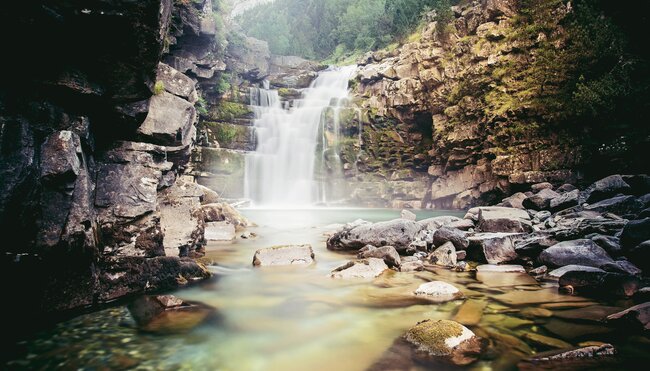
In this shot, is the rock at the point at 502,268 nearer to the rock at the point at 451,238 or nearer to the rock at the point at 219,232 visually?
the rock at the point at 451,238

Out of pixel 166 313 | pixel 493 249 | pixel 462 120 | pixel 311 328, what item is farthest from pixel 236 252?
pixel 462 120

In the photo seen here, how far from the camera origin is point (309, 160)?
2586cm

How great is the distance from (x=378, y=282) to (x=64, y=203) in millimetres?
4588

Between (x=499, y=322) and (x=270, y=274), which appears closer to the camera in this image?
(x=499, y=322)

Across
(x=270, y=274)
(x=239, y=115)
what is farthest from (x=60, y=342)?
(x=239, y=115)

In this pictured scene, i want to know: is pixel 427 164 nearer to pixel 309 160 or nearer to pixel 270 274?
pixel 309 160

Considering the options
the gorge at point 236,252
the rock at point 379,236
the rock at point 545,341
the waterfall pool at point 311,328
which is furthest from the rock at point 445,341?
the rock at point 379,236

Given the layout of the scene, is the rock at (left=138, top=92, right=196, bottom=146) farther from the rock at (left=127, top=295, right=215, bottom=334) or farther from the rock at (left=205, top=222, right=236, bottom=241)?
the rock at (left=205, top=222, right=236, bottom=241)

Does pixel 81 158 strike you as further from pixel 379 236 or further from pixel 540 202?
pixel 540 202

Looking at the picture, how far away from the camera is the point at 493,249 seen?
6809 mm

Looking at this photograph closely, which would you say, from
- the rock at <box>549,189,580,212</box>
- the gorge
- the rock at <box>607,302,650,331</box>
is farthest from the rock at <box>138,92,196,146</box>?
the rock at <box>549,189,580,212</box>

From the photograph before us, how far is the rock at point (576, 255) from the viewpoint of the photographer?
5.48 metres

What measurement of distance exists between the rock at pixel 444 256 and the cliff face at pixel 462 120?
12.6 metres

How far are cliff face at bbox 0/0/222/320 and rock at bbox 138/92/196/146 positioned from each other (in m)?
0.22
